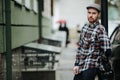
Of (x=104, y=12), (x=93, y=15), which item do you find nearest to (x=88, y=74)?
(x=93, y=15)

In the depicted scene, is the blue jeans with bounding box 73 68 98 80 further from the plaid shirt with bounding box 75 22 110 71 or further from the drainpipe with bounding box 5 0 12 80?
the drainpipe with bounding box 5 0 12 80

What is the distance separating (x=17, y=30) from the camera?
38.7 ft

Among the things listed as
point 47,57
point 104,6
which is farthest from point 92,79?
point 47,57

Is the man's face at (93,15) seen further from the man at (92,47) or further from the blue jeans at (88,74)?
the blue jeans at (88,74)

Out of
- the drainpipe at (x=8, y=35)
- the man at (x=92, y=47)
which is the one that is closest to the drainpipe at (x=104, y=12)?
the man at (x=92, y=47)

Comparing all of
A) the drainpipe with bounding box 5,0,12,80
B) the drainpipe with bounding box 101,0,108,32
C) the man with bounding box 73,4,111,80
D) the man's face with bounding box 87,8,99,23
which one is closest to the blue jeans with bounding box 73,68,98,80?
the man with bounding box 73,4,111,80

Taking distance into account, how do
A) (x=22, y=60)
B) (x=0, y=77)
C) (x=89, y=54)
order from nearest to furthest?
(x=89, y=54) < (x=0, y=77) < (x=22, y=60)

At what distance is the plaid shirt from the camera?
7.52 metres

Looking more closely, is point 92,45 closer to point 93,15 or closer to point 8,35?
point 93,15

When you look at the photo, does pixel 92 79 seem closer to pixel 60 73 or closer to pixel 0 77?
pixel 0 77

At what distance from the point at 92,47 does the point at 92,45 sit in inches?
1.2

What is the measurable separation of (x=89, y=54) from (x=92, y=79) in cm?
41

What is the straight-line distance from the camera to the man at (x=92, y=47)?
24.6 feet

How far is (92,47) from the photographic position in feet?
24.7
